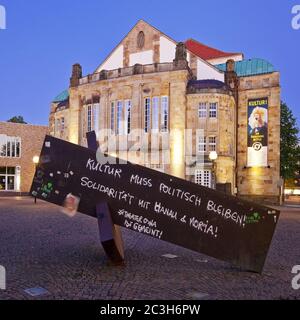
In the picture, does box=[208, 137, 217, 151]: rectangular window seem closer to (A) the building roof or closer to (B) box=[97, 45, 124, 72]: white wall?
(B) box=[97, 45, 124, 72]: white wall

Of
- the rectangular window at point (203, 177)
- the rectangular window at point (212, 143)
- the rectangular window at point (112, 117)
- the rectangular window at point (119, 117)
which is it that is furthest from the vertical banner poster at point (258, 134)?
the rectangular window at point (112, 117)

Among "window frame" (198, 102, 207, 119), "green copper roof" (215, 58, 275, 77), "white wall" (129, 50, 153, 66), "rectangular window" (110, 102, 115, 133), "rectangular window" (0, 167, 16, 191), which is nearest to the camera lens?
"window frame" (198, 102, 207, 119)

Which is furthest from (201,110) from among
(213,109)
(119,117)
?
(119,117)

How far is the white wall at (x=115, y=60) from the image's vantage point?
1626 inches

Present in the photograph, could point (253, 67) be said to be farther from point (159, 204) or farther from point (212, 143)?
point (159, 204)

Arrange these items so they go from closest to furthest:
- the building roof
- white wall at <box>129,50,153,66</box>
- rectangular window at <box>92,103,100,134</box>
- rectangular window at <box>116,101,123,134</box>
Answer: rectangular window at <box>116,101,123,134</box>, rectangular window at <box>92,103,100,134</box>, white wall at <box>129,50,153,66</box>, the building roof

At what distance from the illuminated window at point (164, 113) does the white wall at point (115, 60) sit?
907 cm

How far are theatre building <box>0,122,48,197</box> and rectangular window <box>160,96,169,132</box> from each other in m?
20.2

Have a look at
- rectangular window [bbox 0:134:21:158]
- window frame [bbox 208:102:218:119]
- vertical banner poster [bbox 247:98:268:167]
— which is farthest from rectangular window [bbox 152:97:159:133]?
rectangular window [bbox 0:134:21:158]

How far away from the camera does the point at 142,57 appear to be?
3984cm

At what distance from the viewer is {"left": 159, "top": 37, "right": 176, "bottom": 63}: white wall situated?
3828 centimetres

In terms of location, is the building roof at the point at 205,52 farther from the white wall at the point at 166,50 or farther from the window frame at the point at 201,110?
the window frame at the point at 201,110

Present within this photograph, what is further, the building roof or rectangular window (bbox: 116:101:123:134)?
the building roof
